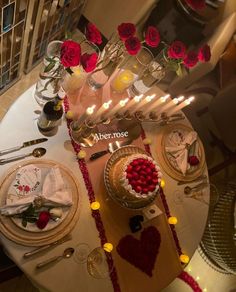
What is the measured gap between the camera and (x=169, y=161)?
2.06 meters

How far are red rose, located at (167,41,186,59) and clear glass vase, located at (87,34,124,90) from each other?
0.26 meters

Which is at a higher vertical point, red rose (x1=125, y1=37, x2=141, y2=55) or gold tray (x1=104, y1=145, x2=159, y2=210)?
red rose (x1=125, y1=37, x2=141, y2=55)

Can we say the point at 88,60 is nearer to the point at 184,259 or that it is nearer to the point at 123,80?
the point at 123,80

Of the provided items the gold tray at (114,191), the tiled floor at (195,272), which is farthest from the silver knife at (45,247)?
the tiled floor at (195,272)

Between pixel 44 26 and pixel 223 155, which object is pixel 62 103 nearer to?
pixel 44 26

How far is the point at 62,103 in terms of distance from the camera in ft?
6.38

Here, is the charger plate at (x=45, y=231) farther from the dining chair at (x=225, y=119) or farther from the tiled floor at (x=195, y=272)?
the dining chair at (x=225, y=119)

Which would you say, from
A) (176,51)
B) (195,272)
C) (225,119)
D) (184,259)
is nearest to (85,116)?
(176,51)

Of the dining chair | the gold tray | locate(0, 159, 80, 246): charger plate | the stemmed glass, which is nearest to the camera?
locate(0, 159, 80, 246): charger plate

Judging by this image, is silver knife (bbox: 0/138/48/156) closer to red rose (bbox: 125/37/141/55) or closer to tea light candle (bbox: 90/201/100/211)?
tea light candle (bbox: 90/201/100/211)

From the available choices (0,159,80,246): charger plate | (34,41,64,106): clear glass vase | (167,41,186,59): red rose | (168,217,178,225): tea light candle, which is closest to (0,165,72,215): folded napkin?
(0,159,80,246): charger plate

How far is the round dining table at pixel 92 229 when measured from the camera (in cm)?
162

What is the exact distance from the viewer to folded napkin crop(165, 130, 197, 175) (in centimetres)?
207

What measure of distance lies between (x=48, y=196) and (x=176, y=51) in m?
0.98
